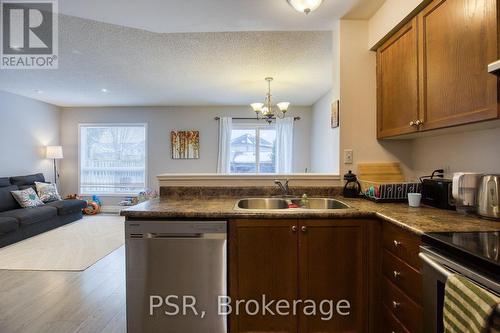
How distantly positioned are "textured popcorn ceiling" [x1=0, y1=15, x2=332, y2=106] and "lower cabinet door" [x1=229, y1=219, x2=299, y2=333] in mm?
2000

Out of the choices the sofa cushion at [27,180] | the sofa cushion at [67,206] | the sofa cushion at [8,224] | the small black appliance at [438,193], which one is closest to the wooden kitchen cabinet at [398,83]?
the small black appliance at [438,193]

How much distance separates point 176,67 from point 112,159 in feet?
11.7

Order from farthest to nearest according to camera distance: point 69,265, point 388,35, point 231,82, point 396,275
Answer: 1. point 231,82
2. point 69,265
3. point 388,35
4. point 396,275

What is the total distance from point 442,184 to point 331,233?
77 centimetres

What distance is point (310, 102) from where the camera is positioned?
18.2ft

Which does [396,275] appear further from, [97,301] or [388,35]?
[97,301]

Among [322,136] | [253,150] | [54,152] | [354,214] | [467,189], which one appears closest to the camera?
[467,189]

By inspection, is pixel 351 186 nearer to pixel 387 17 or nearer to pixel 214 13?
pixel 387 17

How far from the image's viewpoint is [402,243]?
1309 millimetres

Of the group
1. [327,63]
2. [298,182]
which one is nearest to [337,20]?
[327,63]

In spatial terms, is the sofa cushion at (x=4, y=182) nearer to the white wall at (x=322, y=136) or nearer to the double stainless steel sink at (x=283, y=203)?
the double stainless steel sink at (x=283, y=203)

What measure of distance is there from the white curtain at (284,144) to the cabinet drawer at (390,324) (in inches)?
171

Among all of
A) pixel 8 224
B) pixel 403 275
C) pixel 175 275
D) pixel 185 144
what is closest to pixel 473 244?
pixel 403 275

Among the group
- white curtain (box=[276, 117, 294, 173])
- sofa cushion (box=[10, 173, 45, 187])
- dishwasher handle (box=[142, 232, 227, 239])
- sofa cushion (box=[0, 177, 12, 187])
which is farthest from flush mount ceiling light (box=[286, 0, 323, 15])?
sofa cushion (box=[10, 173, 45, 187])
